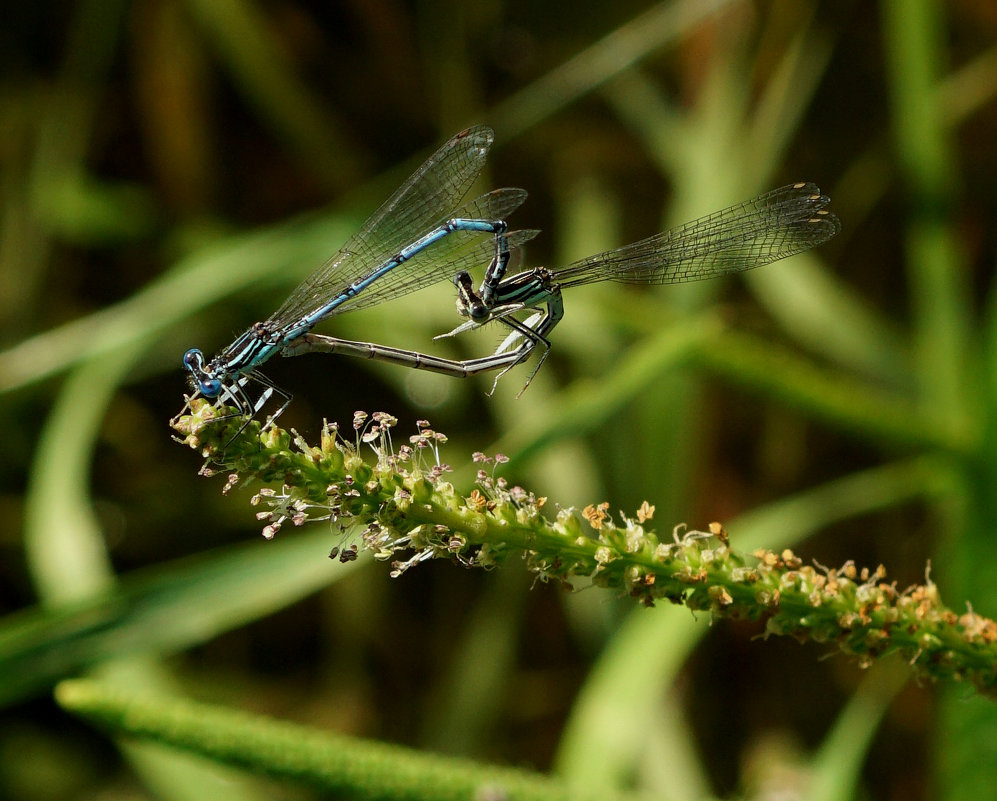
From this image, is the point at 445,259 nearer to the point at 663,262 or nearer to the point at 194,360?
the point at 663,262

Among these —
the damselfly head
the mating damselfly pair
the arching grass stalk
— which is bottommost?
the arching grass stalk

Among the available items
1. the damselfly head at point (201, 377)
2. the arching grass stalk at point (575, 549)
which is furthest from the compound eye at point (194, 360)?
the arching grass stalk at point (575, 549)

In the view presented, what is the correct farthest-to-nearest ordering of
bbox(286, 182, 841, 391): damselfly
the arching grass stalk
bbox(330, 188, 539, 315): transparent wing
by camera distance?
bbox(330, 188, 539, 315): transparent wing → bbox(286, 182, 841, 391): damselfly → the arching grass stalk

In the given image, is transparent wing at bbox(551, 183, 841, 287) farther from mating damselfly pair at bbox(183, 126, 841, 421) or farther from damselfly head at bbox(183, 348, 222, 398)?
damselfly head at bbox(183, 348, 222, 398)

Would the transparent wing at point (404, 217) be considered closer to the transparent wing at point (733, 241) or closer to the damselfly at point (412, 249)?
the damselfly at point (412, 249)

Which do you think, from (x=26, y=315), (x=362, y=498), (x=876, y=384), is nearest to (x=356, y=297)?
(x=362, y=498)

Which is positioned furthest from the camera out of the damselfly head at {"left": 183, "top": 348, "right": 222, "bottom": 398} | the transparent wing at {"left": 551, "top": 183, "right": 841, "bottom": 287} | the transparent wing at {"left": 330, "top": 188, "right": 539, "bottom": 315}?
the transparent wing at {"left": 330, "top": 188, "right": 539, "bottom": 315}

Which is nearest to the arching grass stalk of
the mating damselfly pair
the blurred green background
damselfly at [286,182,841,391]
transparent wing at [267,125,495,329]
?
the mating damselfly pair
